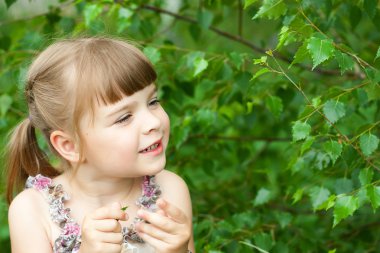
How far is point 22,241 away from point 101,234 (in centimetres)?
34

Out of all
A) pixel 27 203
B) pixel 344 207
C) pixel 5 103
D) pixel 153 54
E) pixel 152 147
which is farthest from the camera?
pixel 5 103

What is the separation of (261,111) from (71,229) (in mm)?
1537

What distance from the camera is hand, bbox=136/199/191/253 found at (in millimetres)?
2141

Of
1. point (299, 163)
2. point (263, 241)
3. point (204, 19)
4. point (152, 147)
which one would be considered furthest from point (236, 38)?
point (152, 147)

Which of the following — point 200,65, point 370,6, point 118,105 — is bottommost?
point 200,65

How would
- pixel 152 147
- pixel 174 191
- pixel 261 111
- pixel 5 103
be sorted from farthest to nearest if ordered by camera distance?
pixel 261 111 → pixel 5 103 → pixel 174 191 → pixel 152 147

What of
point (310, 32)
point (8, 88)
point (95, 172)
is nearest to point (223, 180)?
point (8, 88)

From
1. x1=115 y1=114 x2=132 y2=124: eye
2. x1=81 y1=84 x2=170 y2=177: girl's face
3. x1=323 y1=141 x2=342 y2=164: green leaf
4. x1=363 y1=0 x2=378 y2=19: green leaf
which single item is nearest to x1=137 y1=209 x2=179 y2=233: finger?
x1=81 y1=84 x2=170 y2=177: girl's face

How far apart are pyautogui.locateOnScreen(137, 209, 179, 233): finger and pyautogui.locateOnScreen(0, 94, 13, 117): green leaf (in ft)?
3.89

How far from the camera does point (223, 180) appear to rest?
3.96 metres

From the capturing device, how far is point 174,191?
98.3 inches

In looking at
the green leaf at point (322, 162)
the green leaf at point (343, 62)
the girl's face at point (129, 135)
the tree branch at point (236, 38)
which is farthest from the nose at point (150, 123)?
the tree branch at point (236, 38)

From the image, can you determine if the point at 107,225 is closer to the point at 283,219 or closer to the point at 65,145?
the point at 65,145

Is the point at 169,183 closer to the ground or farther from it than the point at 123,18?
closer to the ground
